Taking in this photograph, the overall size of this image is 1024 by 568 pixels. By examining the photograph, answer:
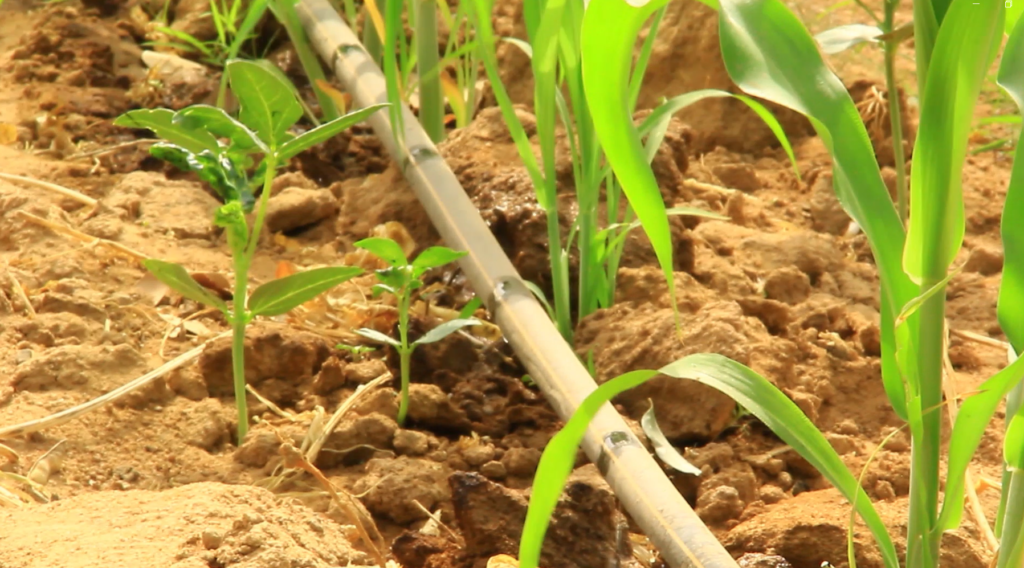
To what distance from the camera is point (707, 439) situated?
4.79 feet

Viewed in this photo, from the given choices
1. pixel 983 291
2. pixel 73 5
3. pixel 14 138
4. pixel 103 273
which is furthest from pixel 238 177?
pixel 73 5

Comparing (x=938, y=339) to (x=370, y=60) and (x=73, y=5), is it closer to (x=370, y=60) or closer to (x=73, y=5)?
(x=370, y=60)

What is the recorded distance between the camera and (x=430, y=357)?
1.58 m

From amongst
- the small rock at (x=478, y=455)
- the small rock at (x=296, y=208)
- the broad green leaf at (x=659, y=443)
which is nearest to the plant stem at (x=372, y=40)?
the small rock at (x=296, y=208)

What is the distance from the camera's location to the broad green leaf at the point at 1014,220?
875 millimetres

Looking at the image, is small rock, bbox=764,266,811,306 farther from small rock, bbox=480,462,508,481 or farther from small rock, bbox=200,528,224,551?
small rock, bbox=200,528,224,551

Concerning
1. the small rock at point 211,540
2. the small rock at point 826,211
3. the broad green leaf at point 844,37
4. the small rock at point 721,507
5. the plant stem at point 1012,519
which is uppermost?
the broad green leaf at point 844,37

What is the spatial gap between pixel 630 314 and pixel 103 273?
866mm

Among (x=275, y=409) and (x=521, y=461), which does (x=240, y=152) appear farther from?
(x=521, y=461)

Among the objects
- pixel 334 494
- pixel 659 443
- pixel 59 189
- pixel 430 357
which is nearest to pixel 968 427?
pixel 659 443

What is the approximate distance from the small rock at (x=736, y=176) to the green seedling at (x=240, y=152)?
1.03m

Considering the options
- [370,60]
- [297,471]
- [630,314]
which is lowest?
[297,471]

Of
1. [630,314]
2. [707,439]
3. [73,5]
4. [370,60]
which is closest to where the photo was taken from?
[707,439]

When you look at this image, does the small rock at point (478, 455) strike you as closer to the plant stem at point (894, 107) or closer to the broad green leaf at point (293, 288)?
the broad green leaf at point (293, 288)
